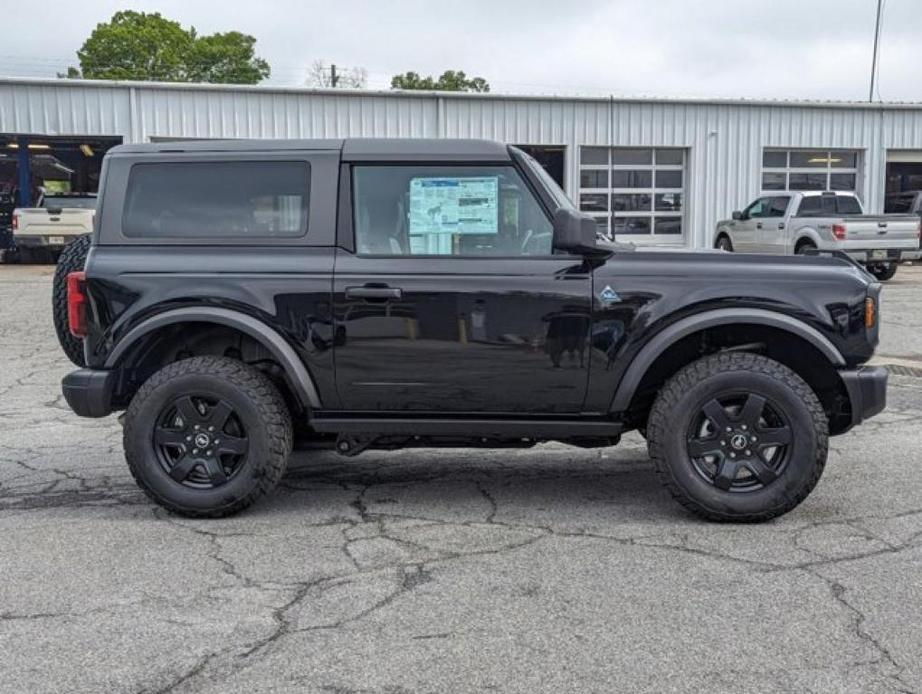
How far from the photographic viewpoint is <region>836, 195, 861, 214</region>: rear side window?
20109 mm

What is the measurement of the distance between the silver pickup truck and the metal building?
3.63m

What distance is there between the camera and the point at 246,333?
4.76m

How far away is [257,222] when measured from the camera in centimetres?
490

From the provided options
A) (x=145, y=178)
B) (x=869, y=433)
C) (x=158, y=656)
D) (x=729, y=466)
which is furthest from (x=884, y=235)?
(x=158, y=656)

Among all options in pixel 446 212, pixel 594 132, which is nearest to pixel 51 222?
pixel 594 132

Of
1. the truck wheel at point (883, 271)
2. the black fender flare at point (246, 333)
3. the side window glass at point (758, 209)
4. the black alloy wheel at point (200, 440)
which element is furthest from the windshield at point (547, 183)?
the side window glass at point (758, 209)

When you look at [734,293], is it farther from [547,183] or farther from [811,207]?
[811,207]

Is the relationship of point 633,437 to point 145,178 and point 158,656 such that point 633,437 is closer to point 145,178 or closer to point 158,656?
point 145,178

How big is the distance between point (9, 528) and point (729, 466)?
3657 mm

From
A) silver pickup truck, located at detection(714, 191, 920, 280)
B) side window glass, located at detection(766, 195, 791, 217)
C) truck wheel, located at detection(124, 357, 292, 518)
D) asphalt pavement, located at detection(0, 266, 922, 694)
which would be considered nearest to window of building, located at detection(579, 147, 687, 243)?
silver pickup truck, located at detection(714, 191, 920, 280)

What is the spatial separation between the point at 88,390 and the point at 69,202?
64.5ft

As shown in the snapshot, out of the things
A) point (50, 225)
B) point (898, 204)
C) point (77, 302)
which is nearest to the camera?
point (77, 302)

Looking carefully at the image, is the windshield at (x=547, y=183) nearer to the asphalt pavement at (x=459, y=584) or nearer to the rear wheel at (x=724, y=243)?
the asphalt pavement at (x=459, y=584)

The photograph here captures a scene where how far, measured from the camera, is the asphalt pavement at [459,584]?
3.19m
